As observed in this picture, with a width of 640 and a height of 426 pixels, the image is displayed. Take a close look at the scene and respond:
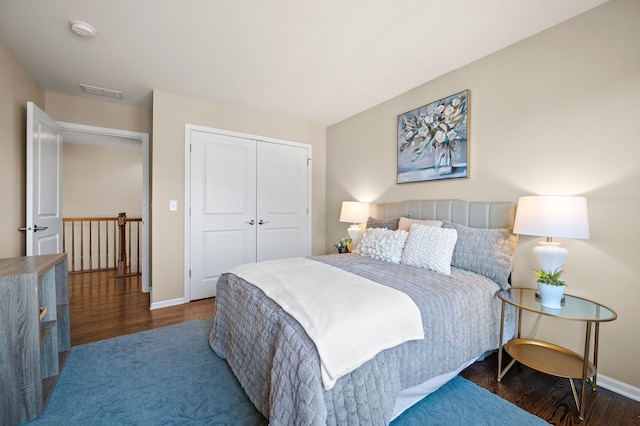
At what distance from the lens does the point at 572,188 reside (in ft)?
6.23

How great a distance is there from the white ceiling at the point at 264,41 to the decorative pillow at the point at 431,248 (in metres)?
1.48

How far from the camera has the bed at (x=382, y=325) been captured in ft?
3.62

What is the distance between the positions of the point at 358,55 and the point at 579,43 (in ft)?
4.95

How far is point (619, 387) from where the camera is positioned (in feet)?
5.52

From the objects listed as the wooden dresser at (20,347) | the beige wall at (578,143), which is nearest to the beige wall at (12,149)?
the wooden dresser at (20,347)

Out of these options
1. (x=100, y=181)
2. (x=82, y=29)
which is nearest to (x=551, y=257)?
(x=82, y=29)

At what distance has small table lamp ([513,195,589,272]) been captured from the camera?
64.4 inches

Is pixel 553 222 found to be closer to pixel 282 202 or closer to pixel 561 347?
pixel 561 347

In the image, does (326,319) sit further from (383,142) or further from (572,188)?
(383,142)

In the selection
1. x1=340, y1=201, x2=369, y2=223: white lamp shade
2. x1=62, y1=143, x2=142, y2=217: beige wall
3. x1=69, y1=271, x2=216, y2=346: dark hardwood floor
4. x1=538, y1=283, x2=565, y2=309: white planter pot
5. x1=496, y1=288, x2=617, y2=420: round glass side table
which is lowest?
x1=69, y1=271, x2=216, y2=346: dark hardwood floor

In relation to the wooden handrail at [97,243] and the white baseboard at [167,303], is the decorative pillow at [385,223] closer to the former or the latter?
the white baseboard at [167,303]

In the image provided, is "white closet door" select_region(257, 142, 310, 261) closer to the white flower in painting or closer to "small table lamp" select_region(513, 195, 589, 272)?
the white flower in painting

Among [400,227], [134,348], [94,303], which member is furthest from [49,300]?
[400,227]

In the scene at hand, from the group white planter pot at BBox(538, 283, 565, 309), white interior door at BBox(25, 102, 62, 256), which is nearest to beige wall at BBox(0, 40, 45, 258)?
white interior door at BBox(25, 102, 62, 256)
